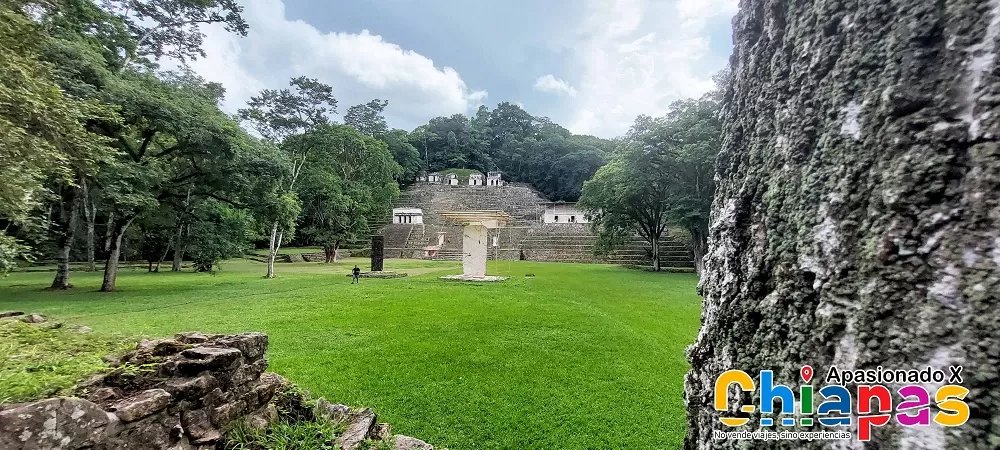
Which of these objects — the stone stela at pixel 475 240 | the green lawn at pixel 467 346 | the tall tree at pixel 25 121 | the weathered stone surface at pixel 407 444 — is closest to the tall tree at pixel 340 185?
the stone stela at pixel 475 240

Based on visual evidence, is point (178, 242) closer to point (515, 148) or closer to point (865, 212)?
point (865, 212)

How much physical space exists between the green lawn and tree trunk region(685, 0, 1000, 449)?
2.41 meters

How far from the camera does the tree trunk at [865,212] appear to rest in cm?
50

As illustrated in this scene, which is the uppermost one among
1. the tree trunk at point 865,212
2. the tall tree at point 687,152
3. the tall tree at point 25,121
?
the tall tree at point 687,152

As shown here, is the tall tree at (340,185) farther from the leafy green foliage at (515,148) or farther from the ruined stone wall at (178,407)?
the ruined stone wall at (178,407)

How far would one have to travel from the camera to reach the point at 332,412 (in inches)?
106

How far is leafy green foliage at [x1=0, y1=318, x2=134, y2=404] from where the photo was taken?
1505mm

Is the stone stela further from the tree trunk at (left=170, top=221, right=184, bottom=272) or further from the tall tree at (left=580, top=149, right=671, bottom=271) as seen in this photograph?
the tree trunk at (left=170, top=221, right=184, bottom=272)

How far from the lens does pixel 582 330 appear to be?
6281 millimetres

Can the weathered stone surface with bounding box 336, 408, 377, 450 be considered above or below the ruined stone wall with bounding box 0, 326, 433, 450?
below

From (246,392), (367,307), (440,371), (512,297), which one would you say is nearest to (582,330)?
(440,371)

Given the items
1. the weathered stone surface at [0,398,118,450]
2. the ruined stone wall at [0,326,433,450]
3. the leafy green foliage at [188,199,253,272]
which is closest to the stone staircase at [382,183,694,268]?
the leafy green foliage at [188,199,253,272]

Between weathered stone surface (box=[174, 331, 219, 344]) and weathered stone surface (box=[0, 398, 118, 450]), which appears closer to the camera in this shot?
weathered stone surface (box=[0, 398, 118, 450])

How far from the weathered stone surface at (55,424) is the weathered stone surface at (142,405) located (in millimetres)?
41
